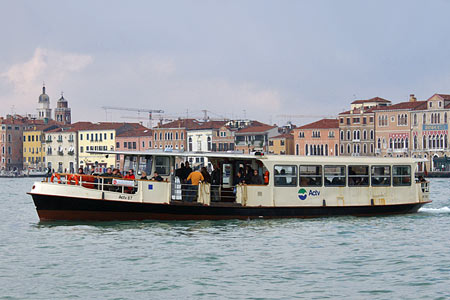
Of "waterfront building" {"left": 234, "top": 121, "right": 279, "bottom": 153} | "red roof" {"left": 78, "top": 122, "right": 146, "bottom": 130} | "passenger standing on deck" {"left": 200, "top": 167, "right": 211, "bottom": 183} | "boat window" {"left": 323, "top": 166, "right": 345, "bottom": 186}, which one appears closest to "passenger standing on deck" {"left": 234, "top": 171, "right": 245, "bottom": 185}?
"passenger standing on deck" {"left": 200, "top": 167, "right": 211, "bottom": 183}

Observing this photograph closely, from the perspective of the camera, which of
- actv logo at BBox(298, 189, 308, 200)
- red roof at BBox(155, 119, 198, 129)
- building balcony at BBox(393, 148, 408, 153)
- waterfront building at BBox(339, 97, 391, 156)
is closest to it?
actv logo at BBox(298, 189, 308, 200)

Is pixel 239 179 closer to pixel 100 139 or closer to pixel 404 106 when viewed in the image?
pixel 404 106

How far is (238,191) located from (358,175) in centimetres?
321

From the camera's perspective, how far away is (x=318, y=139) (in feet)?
350

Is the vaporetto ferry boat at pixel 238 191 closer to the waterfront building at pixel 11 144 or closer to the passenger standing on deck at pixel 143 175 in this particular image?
the passenger standing on deck at pixel 143 175

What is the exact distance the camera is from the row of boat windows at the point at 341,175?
76.1ft

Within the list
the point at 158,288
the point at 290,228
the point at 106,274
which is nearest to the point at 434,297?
the point at 158,288

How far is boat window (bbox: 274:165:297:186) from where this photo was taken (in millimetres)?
23109

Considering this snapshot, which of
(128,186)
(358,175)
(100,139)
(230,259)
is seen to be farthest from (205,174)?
(100,139)

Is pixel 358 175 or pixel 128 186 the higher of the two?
pixel 358 175

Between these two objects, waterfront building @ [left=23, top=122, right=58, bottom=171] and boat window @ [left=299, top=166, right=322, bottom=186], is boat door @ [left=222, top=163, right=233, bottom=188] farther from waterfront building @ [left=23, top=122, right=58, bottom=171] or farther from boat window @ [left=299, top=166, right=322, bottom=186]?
waterfront building @ [left=23, top=122, right=58, bottom=171]

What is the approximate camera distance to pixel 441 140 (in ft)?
317

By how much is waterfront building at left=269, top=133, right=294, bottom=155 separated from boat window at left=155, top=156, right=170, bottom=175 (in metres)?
85.3

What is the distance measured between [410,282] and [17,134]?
424 ft
